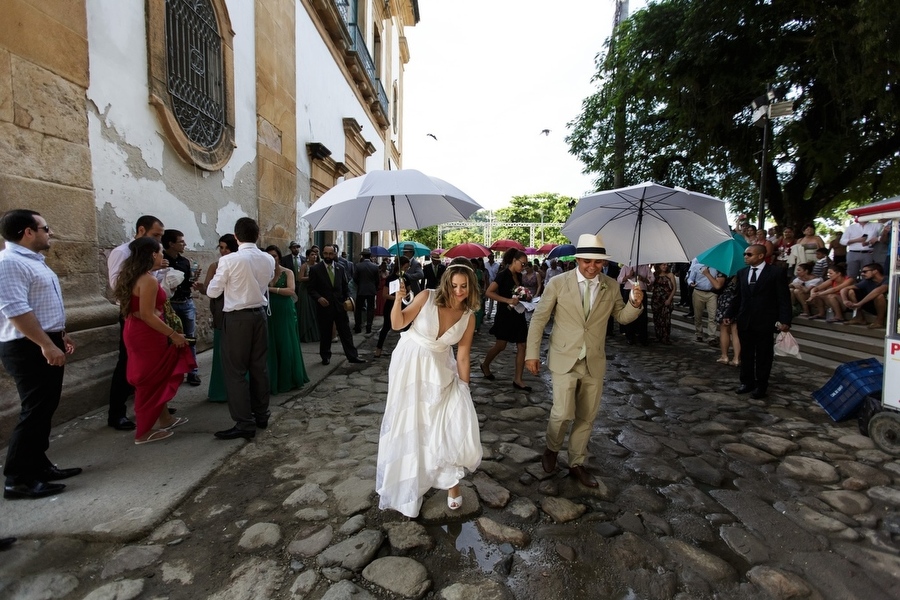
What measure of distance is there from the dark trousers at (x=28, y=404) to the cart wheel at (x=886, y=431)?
20.9 ft

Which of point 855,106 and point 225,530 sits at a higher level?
point 855,106

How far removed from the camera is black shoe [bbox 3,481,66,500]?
295cm

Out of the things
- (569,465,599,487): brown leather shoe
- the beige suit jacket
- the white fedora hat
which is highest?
the white fedora hat

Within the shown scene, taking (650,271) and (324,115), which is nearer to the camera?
(650,271)

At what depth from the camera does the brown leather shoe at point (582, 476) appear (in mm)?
3361

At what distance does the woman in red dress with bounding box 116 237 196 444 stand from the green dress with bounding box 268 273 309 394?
1445 mm

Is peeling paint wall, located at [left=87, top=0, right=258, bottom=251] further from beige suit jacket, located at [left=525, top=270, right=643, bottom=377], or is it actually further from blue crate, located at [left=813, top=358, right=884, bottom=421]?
blue crate, located at [left=813, top=358, right=884, bottom=421]

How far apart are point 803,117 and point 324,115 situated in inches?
472

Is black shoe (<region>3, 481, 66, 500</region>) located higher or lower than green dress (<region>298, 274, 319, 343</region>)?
lower

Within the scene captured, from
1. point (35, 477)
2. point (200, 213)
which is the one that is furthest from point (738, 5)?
point (35, 477)

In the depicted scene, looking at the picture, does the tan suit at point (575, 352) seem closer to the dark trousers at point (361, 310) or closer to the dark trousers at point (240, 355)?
the dark trousers at point (240, 355)

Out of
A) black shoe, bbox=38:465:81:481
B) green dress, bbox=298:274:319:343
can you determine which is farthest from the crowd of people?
green dress, bbox=298:274:319:343

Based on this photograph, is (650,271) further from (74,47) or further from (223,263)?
(74,47)

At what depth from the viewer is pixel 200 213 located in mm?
6492
